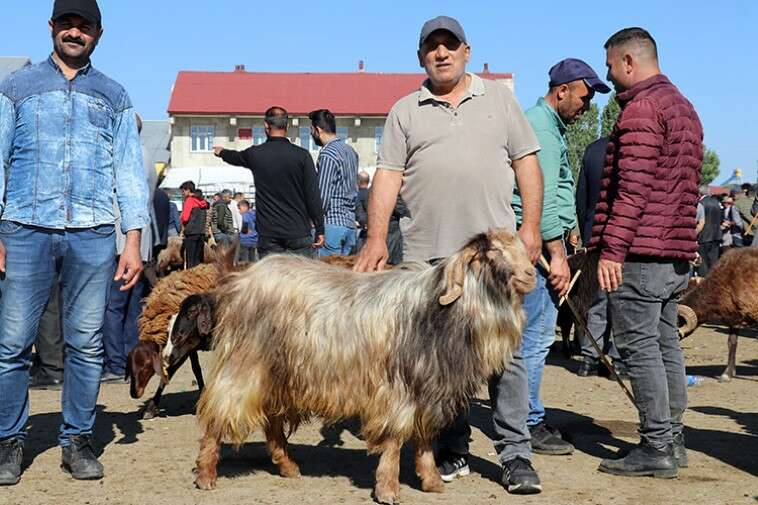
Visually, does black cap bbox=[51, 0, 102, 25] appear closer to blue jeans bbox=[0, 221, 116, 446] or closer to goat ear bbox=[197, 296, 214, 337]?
blue jeans bbox=[0, 221, 116, 446]

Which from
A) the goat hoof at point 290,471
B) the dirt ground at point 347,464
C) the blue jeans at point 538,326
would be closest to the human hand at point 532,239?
the blue jeans at point 538,326

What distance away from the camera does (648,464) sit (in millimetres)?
6320

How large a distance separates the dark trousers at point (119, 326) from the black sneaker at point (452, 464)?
15.9ft

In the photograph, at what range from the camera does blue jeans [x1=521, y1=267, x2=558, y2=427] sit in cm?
666

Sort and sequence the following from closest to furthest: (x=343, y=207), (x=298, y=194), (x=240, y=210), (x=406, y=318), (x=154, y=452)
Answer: (x=406, y=318), (x=154, y=452), (x=298, y=194), (x=343, y=207), (x=240, y=210)

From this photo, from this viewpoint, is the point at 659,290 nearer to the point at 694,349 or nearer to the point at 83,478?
the point at 83,478

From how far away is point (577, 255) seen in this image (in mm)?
11914

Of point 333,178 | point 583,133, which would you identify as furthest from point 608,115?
point 333,178

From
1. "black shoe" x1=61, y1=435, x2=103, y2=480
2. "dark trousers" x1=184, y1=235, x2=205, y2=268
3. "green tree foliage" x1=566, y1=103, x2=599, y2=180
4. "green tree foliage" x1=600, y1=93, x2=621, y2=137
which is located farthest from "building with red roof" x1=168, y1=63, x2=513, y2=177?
"black shoe" x1=61, y1=435, x2=103, y2=480

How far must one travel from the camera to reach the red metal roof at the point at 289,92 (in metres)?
61.7

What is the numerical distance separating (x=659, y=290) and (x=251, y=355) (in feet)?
8.19

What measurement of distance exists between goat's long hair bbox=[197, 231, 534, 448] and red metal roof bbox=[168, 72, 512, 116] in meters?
55.5

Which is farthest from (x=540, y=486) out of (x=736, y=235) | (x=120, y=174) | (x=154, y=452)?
(x=736, y=235)

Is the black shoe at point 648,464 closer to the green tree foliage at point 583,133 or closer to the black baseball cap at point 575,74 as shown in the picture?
the black baseball cap at point 575,74
